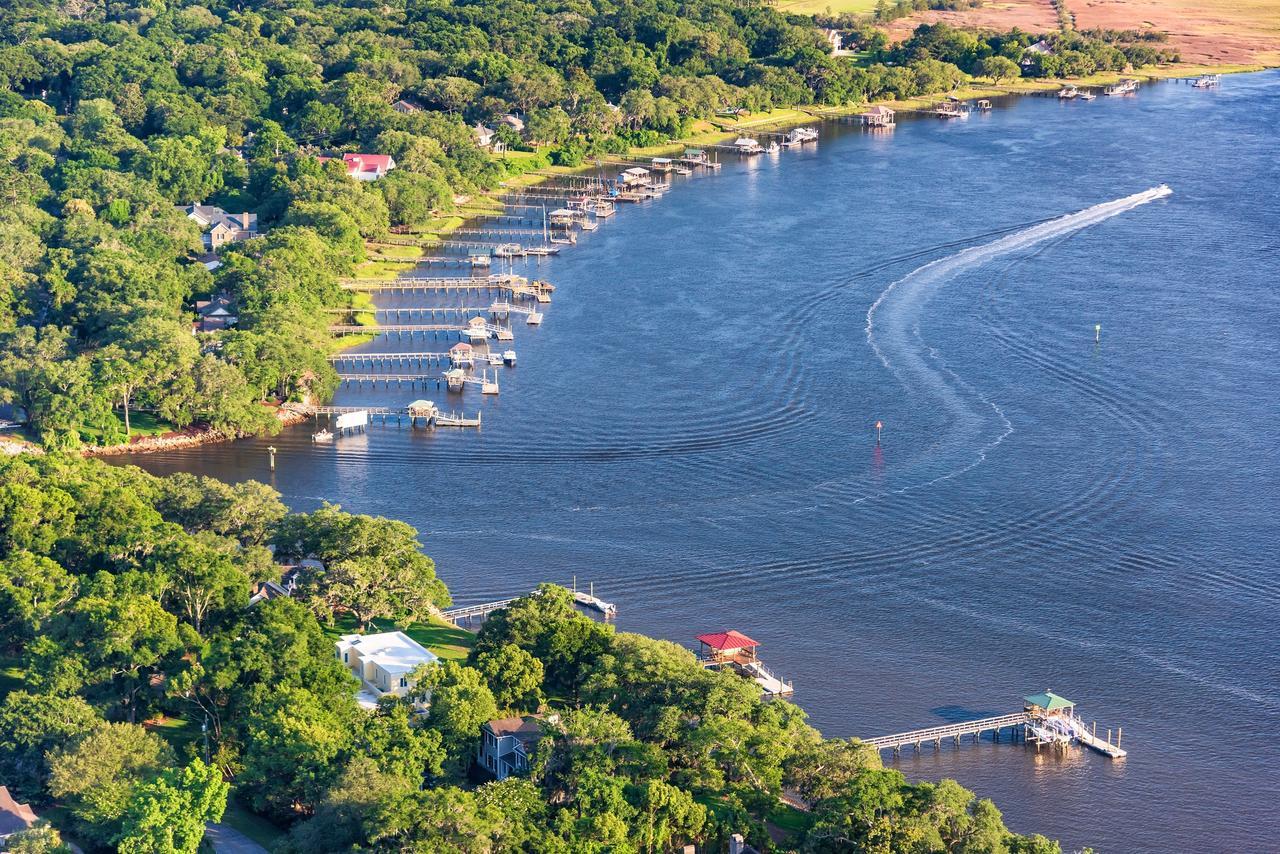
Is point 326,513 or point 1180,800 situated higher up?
point 326,513

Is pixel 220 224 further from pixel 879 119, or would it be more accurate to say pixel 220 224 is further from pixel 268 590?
pixel 879 119

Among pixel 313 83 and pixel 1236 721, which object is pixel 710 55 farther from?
pixel 1236 721

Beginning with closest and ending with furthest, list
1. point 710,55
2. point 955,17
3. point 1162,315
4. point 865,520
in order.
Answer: point 865,520 → point 1162,315 → point 710,55 → point 955,17

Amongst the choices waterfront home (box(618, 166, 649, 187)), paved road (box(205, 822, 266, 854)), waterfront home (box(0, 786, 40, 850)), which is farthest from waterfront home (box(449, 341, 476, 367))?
waterfront home (box(0, 786, 40, 850))

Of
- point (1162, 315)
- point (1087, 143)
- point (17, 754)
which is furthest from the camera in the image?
point (1087, 143)

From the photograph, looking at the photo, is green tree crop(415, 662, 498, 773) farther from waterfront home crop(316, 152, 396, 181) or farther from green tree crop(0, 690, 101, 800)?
waterfront home crop(316, 152, 396, 181)

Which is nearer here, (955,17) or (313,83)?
(313,83)

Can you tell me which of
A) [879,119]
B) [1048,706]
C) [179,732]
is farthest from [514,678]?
[879,119]

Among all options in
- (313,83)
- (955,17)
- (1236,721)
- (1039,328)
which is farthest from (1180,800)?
(955,17)
